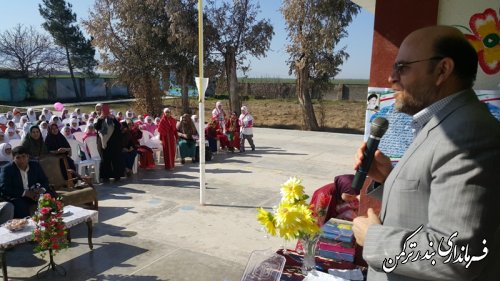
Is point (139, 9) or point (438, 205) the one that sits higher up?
point (139, 9)

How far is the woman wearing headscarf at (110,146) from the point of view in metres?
9.07

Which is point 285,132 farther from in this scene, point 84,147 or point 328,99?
point 328,99

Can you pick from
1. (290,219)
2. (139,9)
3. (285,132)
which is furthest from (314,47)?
(290,219)

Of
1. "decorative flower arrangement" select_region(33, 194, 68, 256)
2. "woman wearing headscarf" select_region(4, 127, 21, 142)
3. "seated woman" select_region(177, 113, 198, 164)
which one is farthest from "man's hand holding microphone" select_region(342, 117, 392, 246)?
"woman wearing headscarf" select_region(4, 127, 21, 142)

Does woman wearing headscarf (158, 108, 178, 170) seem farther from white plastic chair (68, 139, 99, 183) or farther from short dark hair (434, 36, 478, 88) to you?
short dark hair (434, 36, 478, 88)

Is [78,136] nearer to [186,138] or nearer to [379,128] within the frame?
[186,138]

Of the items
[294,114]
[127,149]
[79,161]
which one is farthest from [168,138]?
[294,114]

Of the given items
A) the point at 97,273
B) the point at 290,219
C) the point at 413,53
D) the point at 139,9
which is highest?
the point at 139,9

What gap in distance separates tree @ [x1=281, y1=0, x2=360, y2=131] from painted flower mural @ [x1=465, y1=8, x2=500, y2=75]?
1489cm

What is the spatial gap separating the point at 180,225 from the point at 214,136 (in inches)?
256

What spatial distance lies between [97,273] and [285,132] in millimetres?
14180

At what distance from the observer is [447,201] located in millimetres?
1215

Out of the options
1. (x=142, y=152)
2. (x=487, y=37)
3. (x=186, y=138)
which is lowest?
(x=142, y=152)

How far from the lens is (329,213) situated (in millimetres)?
4805
